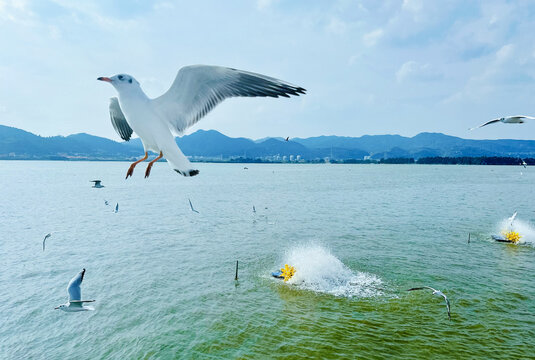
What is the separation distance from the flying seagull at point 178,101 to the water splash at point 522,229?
3937cm

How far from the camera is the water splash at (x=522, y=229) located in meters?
32.2

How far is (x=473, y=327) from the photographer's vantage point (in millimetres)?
16719

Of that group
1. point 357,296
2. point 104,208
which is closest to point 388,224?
point 357,296

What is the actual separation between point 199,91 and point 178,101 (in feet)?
0.68

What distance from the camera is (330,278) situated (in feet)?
75.6

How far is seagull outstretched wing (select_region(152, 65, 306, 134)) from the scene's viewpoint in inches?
86.7

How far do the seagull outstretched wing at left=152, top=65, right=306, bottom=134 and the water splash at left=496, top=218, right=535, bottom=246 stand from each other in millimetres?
39355

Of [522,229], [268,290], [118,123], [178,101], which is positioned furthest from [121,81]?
[522,229]

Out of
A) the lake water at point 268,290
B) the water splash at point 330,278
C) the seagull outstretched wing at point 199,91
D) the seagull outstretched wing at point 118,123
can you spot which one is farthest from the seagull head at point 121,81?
the water splash at point 330,278

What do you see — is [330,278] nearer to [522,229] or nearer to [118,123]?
[118,123]

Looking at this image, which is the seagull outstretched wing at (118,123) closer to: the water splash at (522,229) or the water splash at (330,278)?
the water splash at (330,278)

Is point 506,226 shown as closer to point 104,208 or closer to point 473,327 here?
point 473,327

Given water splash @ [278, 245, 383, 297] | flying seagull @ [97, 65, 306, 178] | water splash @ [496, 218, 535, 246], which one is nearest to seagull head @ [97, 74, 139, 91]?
flying seagull @ [97, 65, 306, 178]

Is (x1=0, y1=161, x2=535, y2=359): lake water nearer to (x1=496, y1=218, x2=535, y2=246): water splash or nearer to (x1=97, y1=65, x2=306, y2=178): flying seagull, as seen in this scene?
(x1=496, y1=218, x2=535, y2=246): water splash
